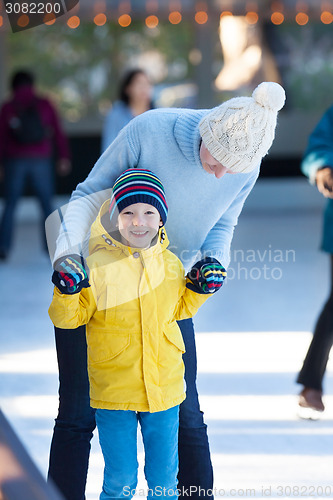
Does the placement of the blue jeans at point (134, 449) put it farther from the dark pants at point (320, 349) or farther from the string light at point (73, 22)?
the string light at point (73, 22)

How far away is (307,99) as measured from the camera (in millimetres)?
9070

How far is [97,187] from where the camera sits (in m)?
2.00

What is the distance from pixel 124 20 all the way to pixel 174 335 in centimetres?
698

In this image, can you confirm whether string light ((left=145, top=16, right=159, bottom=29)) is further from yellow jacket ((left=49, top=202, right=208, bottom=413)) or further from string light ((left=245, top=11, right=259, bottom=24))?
yellow jacket ((left=49, top=202, right=208, bottom=413))

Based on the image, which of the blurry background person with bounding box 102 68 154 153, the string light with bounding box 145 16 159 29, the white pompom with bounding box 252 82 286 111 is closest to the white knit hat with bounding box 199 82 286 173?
the white pompom with bounding box 252 82 286 111

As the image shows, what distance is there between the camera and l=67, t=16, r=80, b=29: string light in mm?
8342

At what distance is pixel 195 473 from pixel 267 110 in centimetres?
97

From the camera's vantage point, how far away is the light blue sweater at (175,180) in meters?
1.96

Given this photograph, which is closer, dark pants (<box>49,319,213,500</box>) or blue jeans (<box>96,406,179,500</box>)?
blue jeans (<box>96,406,179,500</box>)

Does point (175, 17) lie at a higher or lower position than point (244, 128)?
higher

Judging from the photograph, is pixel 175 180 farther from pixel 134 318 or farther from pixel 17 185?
pixel 17 185

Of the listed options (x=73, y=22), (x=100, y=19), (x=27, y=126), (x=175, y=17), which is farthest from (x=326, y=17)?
(x=27, y=126)

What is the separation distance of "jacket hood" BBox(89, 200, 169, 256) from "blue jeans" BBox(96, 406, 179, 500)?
15.3 inches

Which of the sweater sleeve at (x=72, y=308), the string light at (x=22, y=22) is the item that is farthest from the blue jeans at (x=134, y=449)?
the string light at (x=22, y=22)
